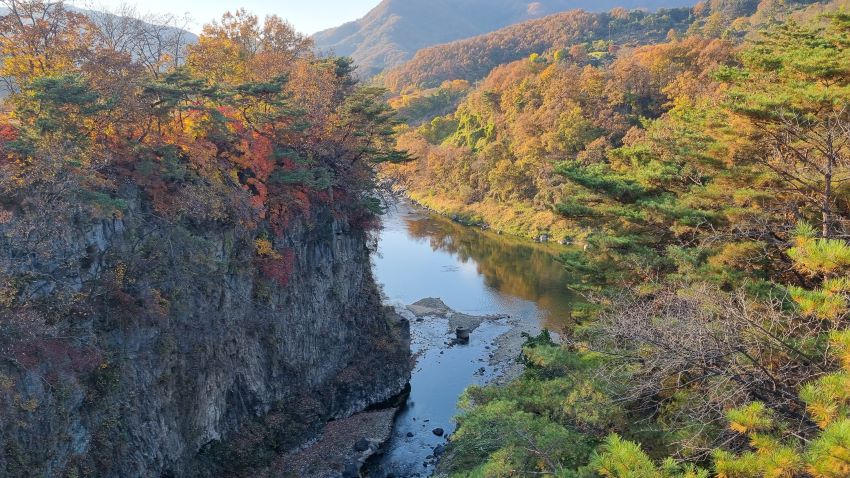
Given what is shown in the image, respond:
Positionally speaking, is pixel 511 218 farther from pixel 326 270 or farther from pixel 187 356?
pixel 187 356

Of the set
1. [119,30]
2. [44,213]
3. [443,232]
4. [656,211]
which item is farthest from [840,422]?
[443,232]

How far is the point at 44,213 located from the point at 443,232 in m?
43.8

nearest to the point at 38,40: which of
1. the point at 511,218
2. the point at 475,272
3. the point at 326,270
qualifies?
the point at 326,270

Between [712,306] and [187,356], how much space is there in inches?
559

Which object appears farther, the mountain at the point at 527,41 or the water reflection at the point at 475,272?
the mountain at the point at 527,41

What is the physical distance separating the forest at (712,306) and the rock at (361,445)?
6.37m

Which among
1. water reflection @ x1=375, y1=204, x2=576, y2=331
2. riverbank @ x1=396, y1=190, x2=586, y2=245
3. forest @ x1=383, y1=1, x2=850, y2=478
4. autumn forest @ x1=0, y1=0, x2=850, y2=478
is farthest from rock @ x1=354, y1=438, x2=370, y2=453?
riverbank @ x1=396, y1=190, x2=586, y2=245

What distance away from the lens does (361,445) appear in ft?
65.1

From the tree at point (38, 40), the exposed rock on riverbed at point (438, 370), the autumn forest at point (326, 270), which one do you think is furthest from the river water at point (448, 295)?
the tree at point (38, 40)

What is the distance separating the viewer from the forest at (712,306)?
6.54m

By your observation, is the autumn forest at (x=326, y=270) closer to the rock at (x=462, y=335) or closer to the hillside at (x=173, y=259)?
the hillside at (x=173, y=259)

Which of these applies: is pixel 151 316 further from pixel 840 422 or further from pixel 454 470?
pixel 840 422

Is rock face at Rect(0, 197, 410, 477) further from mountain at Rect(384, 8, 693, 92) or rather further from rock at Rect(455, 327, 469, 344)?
mountain at Rect(384, 8, 693, 92)

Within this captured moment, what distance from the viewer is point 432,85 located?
377ft
